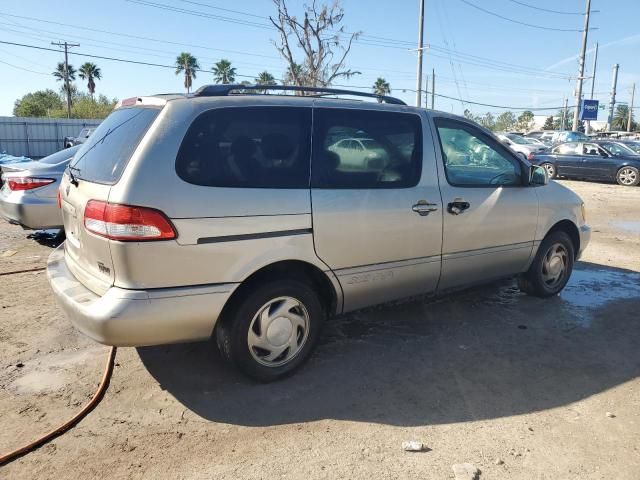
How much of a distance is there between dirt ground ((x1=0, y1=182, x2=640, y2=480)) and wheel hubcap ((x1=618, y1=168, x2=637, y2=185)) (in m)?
14.9

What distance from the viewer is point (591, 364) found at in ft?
12.8

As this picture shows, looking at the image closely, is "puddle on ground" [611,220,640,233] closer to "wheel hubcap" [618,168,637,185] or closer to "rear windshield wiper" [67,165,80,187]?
"wheel hubcap" [618,168,637,185]

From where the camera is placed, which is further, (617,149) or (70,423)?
(617,149)

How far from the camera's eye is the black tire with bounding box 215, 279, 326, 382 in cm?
325

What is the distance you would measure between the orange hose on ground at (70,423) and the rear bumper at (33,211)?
3938 mm

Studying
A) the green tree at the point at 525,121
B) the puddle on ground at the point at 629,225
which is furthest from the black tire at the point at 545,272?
the green tree at the point at 525,121

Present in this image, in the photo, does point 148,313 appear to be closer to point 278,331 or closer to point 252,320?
point 252,320

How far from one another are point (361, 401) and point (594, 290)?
3.69 metres

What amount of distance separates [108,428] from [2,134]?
31.9 meters

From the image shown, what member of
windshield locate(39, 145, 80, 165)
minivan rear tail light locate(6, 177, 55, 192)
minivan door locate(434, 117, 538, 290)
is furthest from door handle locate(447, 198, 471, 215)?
windshield locate(39, 145, 80, 165)

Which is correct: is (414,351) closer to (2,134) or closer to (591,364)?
(591,364)

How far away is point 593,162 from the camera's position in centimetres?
1830

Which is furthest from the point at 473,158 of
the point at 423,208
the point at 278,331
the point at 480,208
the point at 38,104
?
the point at 38,104

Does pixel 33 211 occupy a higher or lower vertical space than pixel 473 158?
lower
